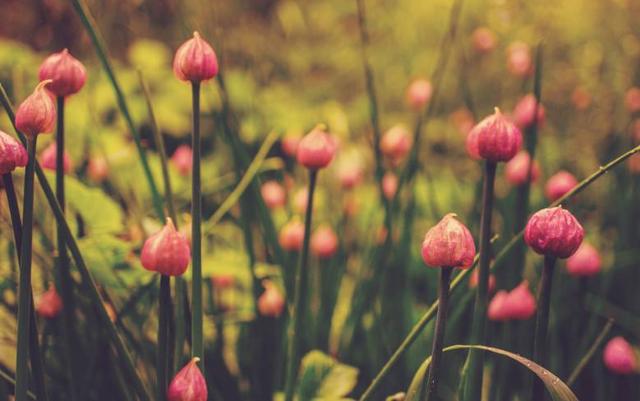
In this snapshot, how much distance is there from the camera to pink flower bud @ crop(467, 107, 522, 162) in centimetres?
63

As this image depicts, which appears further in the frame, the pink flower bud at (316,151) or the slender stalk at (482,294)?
the pink flower bud at (316,151)

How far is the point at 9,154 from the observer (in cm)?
53

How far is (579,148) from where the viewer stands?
2006 mm

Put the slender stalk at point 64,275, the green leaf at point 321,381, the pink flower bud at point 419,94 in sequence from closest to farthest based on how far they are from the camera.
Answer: the slender stalk at point 64,275 → the green leaf at point 321,381 → the pink flower bud at point 419,94

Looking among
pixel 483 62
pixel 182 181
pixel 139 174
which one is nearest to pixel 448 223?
pixel 182 181

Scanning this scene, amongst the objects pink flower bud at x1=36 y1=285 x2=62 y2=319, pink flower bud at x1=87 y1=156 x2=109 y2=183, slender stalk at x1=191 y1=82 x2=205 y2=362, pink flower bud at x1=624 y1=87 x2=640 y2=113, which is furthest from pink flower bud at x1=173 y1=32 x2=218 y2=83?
pink flower bud at x1=624 y1=87 x2=640 y2=113

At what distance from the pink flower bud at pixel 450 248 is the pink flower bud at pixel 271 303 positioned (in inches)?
18.4

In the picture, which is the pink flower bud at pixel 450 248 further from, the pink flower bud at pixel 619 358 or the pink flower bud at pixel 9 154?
the pink flower bud at pixel 619 358

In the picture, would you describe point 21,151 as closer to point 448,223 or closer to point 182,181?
point 448,223

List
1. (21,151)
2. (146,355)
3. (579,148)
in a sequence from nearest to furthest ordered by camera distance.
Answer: (21,151) → (146,355) → (579,148)

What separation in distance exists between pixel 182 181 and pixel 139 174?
17 cm

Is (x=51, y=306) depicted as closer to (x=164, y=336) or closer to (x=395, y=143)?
(x=164, y=336)

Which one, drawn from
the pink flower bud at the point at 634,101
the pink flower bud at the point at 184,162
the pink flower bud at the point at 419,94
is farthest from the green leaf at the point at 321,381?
the pink flower bud at the point at 634,101

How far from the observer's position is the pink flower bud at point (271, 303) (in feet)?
3.34
